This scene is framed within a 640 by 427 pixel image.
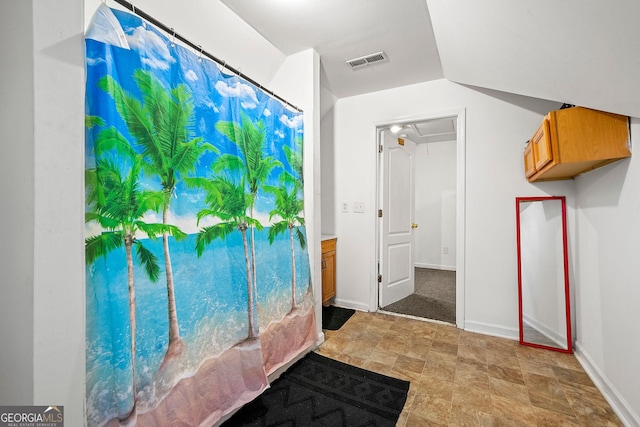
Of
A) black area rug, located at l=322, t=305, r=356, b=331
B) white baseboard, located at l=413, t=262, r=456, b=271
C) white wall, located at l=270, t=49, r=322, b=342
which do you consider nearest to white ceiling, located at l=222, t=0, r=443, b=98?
white wall, located at l=270, t=49, r=322, b=342

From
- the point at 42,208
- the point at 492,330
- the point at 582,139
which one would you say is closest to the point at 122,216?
the point at 42,208

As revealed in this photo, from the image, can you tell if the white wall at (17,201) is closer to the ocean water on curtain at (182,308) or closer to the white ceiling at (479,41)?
the ocean water on curtain at (182,308)

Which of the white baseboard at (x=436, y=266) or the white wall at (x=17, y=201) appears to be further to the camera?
the white baseboard at (x=436, y=266)

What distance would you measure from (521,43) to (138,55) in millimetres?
1796

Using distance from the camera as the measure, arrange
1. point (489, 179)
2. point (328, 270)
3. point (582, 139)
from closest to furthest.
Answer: point (582, 139)
point (489, 179)
point (328, 270)

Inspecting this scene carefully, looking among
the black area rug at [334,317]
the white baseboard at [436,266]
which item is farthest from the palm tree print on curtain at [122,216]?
the white baseboard at [436,266]

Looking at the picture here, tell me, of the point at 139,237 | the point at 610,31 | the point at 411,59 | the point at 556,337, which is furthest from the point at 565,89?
the point at 139,237

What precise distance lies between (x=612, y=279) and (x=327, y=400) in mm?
1835

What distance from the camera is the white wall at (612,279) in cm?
133

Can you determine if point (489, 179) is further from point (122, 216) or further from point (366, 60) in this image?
point (122, 216)

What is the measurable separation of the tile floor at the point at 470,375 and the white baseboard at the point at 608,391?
1.4 inches

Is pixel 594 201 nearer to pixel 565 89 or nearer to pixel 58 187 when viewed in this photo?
pixel 565 89

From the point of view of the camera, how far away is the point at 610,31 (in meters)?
0.92

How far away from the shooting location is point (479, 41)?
1.55 m
